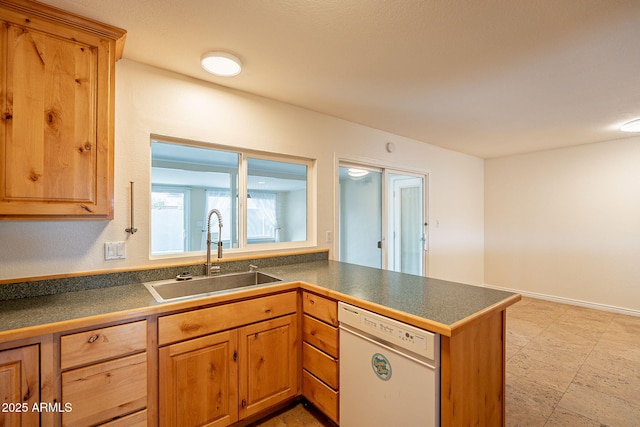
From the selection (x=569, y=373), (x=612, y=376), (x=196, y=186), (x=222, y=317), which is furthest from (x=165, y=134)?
(x=612, y=376)

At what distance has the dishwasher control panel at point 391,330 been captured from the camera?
1.21 meters

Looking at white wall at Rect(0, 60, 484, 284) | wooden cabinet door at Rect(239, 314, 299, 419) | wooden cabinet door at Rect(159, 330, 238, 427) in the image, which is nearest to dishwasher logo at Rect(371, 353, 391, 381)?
wooden cabinet door at Rect(239, 314, 299, 419)

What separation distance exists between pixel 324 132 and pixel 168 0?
1730mm

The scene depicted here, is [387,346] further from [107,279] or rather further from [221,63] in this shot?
[221,63]

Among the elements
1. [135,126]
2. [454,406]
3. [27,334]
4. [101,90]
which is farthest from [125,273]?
[454,406]

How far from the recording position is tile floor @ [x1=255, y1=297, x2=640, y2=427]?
1.89 metres

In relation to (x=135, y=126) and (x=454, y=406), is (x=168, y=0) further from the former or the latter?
(x=454, y=406)

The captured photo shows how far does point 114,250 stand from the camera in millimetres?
1832

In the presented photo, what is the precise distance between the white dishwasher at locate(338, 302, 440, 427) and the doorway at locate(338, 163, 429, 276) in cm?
154

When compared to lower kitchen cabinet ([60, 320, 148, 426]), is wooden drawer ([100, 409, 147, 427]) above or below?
below

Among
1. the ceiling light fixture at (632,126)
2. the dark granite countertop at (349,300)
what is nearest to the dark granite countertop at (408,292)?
the dark granite countertop at (349,300)

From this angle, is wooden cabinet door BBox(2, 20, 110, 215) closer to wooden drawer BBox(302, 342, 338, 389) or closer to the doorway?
wooden drawer BBox(302, 342, 338, 389)

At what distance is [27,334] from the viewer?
1.12m

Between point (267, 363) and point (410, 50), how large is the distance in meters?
2.15
